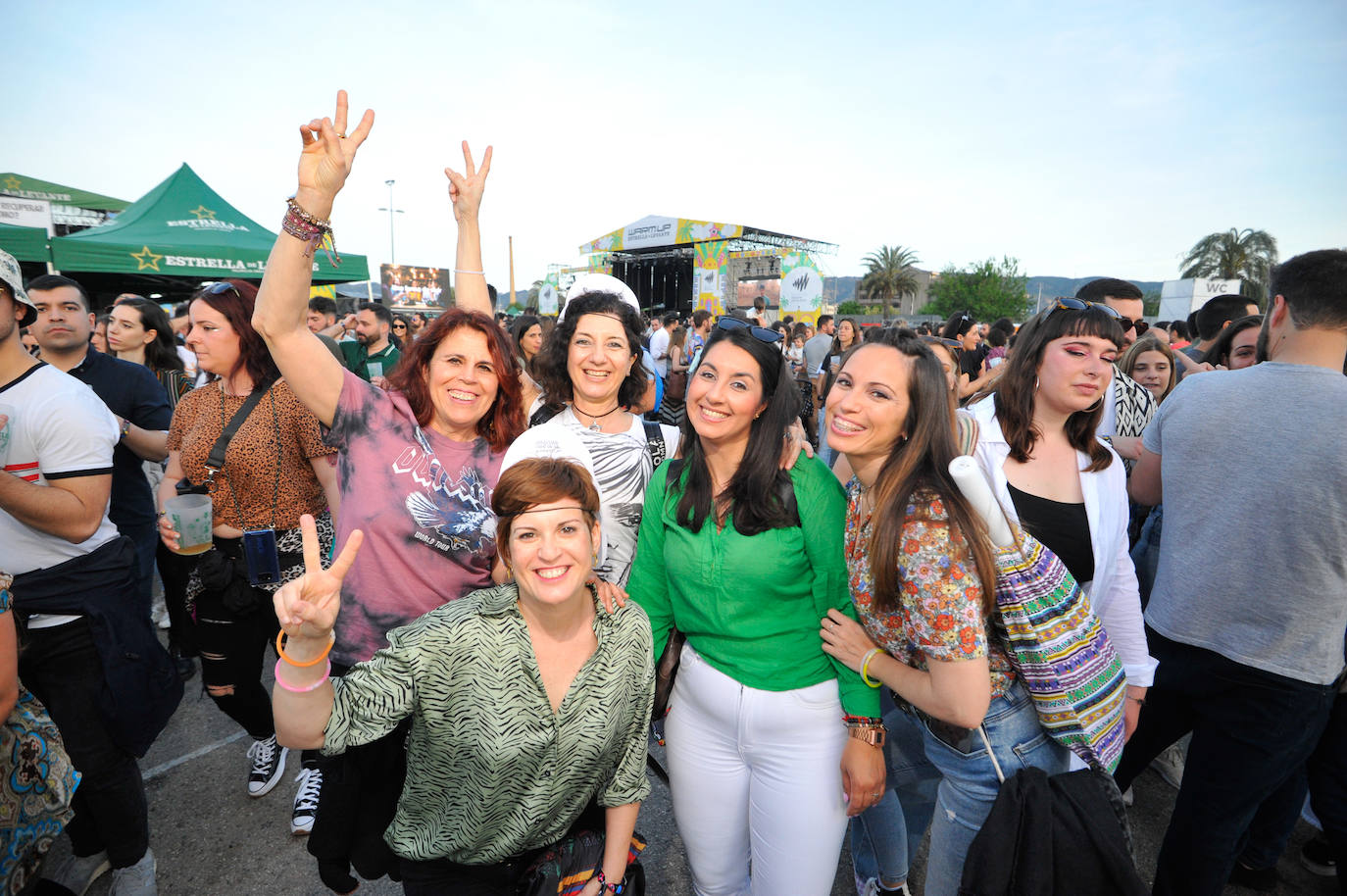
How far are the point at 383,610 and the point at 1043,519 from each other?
2.38 m

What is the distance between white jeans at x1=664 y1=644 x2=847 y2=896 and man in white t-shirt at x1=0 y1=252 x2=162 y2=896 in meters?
2.15

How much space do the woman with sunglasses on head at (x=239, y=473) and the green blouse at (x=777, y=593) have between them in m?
1.82

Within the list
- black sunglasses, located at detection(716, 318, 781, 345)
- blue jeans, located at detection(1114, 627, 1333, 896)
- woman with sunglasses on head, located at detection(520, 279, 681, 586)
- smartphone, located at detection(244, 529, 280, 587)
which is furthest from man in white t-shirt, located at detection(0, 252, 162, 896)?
blue jeans, located at detection(1114, 627, 1333, 896)

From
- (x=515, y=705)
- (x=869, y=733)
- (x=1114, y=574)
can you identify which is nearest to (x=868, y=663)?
(x=869, y=733)

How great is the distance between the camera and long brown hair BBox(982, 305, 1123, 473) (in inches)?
89.4

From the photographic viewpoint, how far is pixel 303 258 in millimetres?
1818

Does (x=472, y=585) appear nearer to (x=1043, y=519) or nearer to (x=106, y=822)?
(x=106, y=822)

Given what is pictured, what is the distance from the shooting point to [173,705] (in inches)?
96.0

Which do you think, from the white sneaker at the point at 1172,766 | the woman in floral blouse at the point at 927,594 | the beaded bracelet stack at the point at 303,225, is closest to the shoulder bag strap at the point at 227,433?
the beaded bracelet stack at the point at 303,225

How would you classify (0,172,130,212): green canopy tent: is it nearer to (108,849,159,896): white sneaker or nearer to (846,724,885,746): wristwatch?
(108,849,159,896): white sneaker

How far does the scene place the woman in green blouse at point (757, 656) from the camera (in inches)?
72.7

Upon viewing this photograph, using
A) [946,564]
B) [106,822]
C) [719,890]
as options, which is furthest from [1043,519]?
[106,822]

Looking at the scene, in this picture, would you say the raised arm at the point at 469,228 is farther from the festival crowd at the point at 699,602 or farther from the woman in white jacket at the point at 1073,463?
the woman in white jacket at the point at 1073,463

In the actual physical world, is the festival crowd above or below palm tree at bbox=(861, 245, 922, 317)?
below
